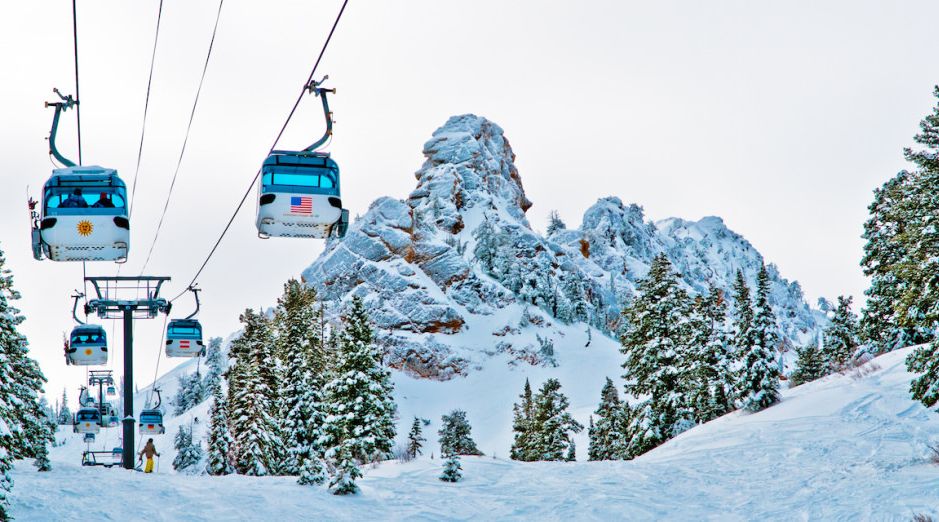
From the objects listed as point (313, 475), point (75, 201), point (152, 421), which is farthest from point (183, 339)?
point (75, 201)

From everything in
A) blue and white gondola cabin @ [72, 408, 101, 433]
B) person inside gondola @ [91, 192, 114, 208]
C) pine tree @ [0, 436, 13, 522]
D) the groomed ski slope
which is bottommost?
the groomed ski slope

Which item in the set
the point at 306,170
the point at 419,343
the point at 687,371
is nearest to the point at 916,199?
the point at 687,371

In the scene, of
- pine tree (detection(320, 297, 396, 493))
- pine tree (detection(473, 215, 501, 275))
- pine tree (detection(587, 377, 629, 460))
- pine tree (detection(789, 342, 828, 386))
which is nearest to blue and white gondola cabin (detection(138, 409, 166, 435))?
pine tree (detection(320, 297, 396, 493))

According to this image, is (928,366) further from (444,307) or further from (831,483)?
(444,307)

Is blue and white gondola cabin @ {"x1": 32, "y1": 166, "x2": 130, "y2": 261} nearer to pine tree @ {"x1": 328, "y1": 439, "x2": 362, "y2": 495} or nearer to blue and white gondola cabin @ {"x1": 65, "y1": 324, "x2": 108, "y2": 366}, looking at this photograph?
pine tree @ {"x1": 328, "y1": 439, "x2": 362, "y2": 495}

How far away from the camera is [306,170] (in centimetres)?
1390

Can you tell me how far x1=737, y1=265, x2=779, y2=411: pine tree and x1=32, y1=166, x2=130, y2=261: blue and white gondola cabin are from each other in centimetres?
2561

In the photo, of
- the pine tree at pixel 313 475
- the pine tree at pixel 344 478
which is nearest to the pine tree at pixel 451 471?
the pine tree at pixel 344 478

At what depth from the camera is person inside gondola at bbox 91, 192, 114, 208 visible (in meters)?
14.3

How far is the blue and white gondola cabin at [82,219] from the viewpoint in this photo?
1411 cm

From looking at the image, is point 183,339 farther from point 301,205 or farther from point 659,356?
point 301,205

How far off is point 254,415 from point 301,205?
31374 millimetres

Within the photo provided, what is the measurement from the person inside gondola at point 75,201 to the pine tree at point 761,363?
2617 centimetres

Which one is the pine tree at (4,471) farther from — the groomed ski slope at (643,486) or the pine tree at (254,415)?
the pine tree at (254,415)
